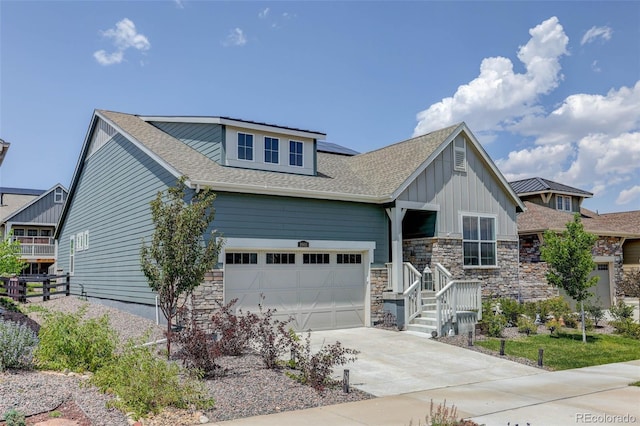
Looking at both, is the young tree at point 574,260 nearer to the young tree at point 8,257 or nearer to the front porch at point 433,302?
the front porch at point 433,302

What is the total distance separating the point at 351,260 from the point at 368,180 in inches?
134

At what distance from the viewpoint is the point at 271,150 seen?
16.1 metres

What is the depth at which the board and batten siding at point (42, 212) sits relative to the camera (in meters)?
42.3

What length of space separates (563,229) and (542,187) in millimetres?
4953

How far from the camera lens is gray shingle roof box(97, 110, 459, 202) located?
45.0ft

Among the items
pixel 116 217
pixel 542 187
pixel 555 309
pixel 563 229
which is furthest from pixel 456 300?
pixel 542 187

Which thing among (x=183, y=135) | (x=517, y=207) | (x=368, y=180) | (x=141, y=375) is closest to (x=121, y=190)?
(x=183, y=135)

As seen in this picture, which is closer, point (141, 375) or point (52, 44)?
point (141, 375)

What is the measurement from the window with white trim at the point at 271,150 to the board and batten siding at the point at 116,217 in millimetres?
3201

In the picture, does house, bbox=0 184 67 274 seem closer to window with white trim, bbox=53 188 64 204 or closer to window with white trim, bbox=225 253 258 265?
window with white trim, bbox=53 188 64 204

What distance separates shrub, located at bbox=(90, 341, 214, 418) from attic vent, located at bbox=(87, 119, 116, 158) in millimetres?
12765

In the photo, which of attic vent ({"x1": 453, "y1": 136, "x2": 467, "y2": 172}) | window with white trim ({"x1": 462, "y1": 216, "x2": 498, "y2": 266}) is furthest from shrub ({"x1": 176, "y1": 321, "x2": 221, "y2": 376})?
attic vent ({"x1": 453, "y1": 136, "x2": 467, "y2": 172})

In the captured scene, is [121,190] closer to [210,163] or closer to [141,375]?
[210,163]

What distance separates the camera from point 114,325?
47.1 feet
